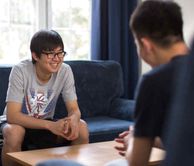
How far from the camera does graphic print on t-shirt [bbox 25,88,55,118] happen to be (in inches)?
112

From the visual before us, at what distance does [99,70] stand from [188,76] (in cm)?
304

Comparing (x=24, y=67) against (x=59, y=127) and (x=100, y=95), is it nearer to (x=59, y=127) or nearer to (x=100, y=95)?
(x=59, y=127)

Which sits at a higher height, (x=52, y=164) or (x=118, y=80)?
(x=52, y=164)

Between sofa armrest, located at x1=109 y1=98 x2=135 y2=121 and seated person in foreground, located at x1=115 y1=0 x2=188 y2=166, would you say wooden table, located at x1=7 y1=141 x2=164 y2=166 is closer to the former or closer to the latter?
seated person in foreground, located at x1=115 y1=0 x2=188 y2=166

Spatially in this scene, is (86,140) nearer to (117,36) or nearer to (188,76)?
(117,36)

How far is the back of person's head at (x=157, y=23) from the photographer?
1247mm

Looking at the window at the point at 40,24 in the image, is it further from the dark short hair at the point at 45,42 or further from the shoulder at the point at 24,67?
the dark short hair at the point at 45,42

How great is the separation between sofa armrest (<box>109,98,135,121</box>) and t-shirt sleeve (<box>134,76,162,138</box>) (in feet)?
8.00

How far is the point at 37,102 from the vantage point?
2.85m

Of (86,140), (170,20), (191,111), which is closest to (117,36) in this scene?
(86,140)

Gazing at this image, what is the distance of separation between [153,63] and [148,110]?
0.25 meters

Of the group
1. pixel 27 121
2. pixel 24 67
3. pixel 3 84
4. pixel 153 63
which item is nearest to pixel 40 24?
pixel 3 84

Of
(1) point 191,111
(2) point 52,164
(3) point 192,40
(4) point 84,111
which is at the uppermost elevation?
(3) point 192,40

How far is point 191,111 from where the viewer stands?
0.79 meters
